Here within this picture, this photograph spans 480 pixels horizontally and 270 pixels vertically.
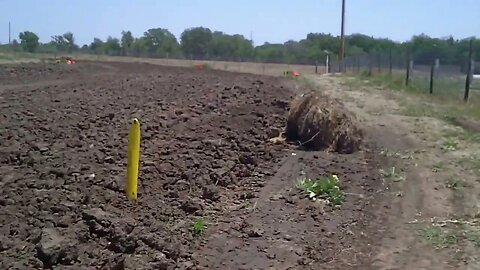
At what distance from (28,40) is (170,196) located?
317 feet

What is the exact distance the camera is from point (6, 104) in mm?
16047

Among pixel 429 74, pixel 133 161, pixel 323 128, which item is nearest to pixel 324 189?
pixel 133 161

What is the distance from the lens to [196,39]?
342ft

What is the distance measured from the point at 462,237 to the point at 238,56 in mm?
88040

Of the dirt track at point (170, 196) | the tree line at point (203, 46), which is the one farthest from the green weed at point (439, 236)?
the tree line at point (203, 46)

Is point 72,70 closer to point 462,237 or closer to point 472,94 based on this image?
point 472,94

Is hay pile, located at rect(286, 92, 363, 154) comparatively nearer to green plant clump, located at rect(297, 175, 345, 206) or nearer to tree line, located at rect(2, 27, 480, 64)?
green plant clump, located at rect(297, 175, 345, 206)

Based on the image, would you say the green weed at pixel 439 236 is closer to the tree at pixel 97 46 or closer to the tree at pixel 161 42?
the tree at pixel 161 42

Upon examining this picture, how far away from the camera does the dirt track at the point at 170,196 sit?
6.44 meters

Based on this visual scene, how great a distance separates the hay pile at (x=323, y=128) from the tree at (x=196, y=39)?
88694 millimetres

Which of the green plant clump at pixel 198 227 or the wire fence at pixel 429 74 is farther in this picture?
the wire fence at pixel 429 74

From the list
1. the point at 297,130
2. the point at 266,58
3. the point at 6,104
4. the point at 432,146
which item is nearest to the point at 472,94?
the point at 432,146

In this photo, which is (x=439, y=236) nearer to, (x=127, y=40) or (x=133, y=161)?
(x=133, y=161)

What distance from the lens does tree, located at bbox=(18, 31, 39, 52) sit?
9662cm
